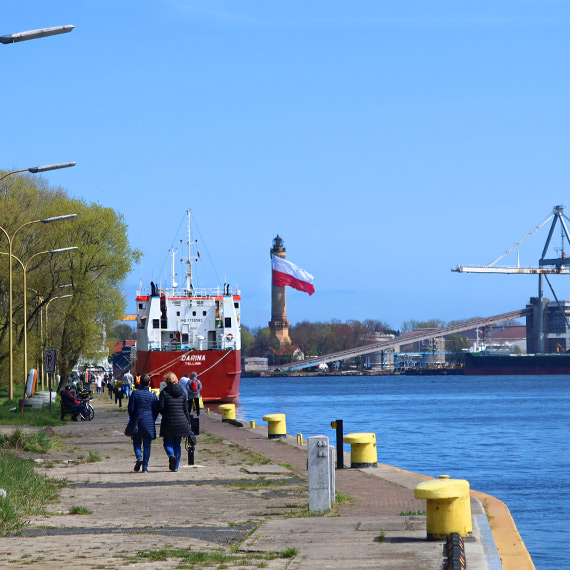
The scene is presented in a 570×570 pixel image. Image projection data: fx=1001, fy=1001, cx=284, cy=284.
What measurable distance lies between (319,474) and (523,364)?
162 meters

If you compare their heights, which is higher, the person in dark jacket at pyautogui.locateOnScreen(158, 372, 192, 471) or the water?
the person in dark jacket at pyautogui.locateOnScreen(158, 372, 192, 471)

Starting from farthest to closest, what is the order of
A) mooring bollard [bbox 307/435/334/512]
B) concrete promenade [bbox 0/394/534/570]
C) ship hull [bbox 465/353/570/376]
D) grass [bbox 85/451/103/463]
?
ship hull [bbox 465/353/570/376] < grass [bbox 85/451/103/463] < mooring bollard [bbox 307/435/334/512] < concrete promenade [bbox 0/394/534/570]

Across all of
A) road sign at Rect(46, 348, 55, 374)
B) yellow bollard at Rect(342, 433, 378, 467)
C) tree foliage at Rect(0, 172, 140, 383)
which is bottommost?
yellow bollard at Rect(342, 433, 378, 467)

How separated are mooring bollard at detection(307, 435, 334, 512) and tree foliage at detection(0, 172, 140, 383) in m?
37.0

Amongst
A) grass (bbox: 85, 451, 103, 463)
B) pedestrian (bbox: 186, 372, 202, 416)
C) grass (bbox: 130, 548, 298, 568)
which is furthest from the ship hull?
grass (bbox: 130, 548, 298, 568)

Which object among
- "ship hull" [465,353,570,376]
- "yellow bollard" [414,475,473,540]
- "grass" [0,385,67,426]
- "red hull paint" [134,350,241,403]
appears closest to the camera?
"yellow bollard" [414,475,473,540]

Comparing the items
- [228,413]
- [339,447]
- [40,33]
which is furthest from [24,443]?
[228,413]

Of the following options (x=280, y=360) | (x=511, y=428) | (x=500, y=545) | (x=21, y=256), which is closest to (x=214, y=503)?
(x=500, y=545)

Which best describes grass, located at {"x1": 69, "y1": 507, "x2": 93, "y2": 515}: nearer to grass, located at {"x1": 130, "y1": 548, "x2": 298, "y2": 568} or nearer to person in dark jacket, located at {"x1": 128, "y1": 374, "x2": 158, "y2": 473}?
grass, located at {"x1": 130, "y1": 548, "x2": 298, "y2": 568}

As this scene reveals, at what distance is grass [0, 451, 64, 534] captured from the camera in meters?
10.6

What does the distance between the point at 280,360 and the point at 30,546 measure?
190500mm

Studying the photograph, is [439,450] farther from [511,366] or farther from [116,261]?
[511,366]

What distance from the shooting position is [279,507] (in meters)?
12.3

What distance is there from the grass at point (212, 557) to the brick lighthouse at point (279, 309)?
168486mm
